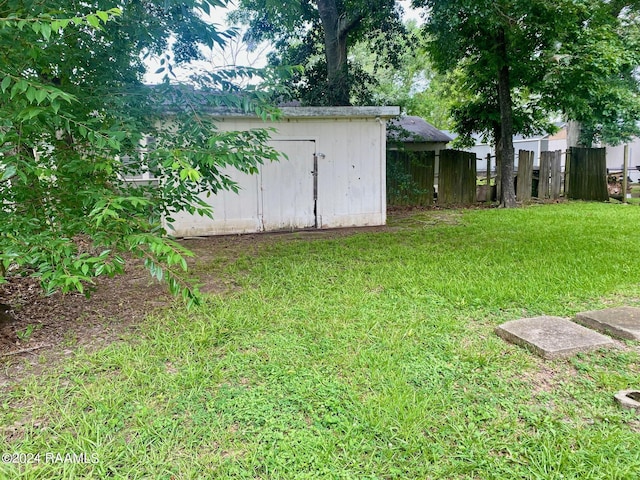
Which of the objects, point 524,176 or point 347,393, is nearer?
point 347,393

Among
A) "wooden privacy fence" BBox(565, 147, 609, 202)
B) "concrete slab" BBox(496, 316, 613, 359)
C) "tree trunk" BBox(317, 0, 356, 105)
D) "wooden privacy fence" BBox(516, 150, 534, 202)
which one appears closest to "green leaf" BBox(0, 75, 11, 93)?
"concrete slab" BBox(496, 316, 613, 359)

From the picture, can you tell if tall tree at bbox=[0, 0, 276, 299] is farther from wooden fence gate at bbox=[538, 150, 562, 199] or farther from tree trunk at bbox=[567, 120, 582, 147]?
tree trunk at bbox=[567, 120, 582, 147]

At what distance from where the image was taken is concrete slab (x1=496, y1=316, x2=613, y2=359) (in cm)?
240

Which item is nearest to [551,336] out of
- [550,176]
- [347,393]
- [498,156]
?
[347,393]

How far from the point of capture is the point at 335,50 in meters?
8.47

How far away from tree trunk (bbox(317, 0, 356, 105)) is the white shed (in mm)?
1491

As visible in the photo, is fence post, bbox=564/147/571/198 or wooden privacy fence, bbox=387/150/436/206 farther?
fence post, bbox=564/147/571/198

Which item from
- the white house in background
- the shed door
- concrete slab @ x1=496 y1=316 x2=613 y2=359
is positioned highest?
the white house in background

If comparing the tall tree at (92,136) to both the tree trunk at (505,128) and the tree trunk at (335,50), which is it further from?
the tree trunk at (505,128)

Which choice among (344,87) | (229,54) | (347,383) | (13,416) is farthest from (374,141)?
(13,416)

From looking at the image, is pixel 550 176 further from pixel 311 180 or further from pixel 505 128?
pixel 311 180

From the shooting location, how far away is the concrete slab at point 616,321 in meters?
2.60

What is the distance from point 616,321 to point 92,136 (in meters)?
3.33

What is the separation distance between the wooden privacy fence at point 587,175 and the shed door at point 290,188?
23.9 feet
